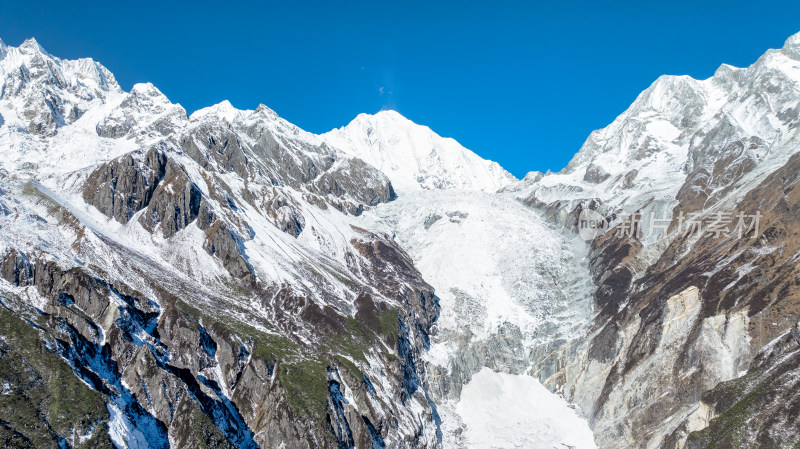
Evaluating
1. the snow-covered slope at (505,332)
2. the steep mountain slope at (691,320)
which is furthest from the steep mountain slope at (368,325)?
the snow-covered slope at (505,332)

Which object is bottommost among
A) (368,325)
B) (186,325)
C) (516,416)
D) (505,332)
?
(186,325)

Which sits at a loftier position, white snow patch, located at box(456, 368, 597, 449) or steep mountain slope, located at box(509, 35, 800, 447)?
steep mountain slope, located at box(509, 35, 800, 447)

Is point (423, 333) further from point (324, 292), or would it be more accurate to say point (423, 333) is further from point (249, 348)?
point (249, 348)

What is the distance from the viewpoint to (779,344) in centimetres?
8912

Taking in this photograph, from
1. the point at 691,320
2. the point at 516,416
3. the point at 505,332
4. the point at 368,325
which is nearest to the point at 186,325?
the point at 368,325

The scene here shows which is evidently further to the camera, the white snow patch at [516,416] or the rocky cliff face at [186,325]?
the white snow patch at [516,416]

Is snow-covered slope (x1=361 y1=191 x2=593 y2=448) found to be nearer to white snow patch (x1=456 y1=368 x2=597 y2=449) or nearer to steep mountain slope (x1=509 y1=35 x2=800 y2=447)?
white snow patch (x1=456 y1=368 x2=597 y2=449)

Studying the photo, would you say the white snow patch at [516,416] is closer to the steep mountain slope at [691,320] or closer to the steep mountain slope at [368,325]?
the steep mountain slope at [368,325]

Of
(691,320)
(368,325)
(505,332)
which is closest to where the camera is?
(691,320)

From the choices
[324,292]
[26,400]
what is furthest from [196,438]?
[324,292]

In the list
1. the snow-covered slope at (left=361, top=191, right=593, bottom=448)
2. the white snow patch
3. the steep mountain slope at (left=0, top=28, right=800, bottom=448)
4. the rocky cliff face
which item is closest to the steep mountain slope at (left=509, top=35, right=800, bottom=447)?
the steep mountain slope at (left=0, top=28, right=800, bottom=448)

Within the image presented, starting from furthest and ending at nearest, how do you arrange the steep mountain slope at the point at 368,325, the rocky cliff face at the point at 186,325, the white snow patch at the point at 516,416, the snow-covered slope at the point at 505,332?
the snow-covered slope at the point at 505,332 → the white snow patch at the point at 516,416 → the steep mountain slope at the point at 368,325 → the rocky cliff face at the point at 186,325

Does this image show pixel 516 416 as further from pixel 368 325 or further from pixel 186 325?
pixel 186 325

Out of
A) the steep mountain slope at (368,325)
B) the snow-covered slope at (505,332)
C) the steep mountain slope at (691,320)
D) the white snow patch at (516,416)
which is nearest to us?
the steep mountain slope at (368,325)
